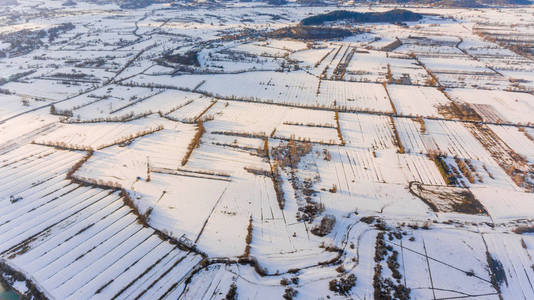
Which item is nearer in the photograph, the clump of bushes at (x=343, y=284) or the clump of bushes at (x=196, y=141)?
the clump of bushes at (x=343, y=284)

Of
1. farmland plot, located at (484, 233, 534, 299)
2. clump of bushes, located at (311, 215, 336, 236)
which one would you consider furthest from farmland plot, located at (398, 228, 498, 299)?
clump of bushes, located at (311, 215, 336, 236)

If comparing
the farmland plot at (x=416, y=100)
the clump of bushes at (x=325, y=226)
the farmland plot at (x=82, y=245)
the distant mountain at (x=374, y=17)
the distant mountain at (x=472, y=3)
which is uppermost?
the distant mountain at (x=472, y=3)

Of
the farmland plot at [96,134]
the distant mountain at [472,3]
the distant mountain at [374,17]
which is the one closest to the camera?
the farmland plot at [96,134]

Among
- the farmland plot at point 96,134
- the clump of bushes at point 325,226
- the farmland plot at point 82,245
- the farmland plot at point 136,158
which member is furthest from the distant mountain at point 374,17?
the farmland plot at point 82,245

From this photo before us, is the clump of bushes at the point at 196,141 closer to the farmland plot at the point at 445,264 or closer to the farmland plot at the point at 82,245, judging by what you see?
the farmland plot at the point at 82,245

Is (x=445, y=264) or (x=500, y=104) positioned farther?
(x=500, y=104)

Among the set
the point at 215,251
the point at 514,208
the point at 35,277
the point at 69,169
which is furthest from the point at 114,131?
the point at 514,208

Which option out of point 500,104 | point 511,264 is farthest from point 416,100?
point 511,264

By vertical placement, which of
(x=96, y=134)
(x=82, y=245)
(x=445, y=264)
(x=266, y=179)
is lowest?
(x=82, y=245)

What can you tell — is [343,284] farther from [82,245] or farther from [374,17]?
[374,17]
